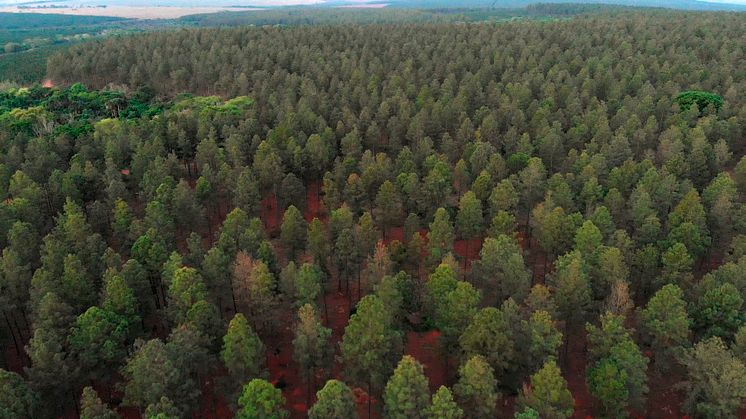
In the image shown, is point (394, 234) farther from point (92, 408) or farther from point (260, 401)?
point (92, 408)

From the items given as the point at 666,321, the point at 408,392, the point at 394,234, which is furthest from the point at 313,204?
the point at 666,321

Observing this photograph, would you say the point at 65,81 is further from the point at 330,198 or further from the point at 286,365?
the point at 286,365

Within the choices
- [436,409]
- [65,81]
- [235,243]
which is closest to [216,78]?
[65,81]

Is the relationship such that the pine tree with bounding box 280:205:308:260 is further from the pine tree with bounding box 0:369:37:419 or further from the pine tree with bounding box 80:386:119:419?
the pine tree with bounding box 0:369:37:419

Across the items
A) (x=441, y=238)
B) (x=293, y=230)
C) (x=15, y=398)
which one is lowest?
(x=15, y=398)

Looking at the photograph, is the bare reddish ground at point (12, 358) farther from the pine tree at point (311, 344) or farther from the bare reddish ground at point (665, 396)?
the bare reddish ground at point (665, 396)

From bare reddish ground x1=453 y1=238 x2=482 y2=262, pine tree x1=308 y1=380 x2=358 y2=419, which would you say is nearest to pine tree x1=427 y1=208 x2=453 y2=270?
bare reddish ground x1=453 y1=238 x2=482 y2=262
